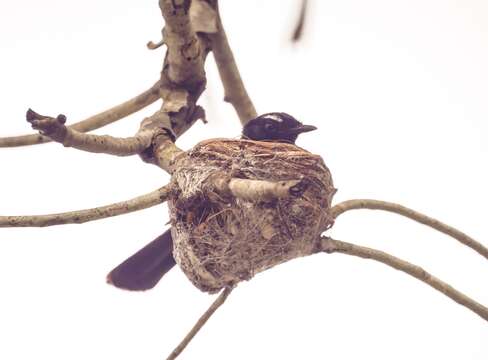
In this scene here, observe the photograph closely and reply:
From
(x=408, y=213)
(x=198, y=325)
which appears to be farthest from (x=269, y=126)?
(x=198, y=325)

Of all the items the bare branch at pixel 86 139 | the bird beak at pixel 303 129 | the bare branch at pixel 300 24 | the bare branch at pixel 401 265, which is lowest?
the bare branch at pixel 401 265

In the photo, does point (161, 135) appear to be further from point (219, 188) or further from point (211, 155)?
point (219, 188)

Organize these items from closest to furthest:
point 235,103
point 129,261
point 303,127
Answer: point 129,261, point 235,103, point 303,127

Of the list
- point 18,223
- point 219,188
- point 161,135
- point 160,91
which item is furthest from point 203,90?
point 18,223

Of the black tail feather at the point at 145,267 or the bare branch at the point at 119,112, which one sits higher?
the bare branch at the point at 119,112

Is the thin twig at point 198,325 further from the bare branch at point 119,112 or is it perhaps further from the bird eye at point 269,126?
the bird eye at point 269,126

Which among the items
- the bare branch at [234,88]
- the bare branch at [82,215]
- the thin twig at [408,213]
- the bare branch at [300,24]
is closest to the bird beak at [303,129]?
the bare branch at [234,88]
